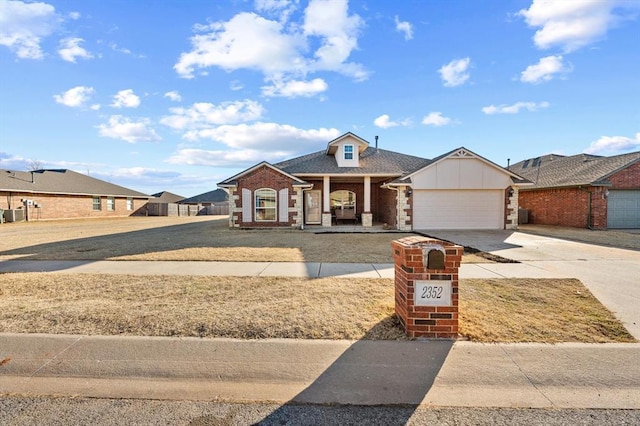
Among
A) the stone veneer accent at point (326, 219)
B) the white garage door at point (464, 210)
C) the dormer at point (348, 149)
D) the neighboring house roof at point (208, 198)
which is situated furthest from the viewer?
the neighboring house roof at point (208, 198)

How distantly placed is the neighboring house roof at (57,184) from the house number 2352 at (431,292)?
103 ft

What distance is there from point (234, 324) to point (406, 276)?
2357 millimetres

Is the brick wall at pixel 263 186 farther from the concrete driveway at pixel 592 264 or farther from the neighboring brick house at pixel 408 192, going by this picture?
the concrete driveway at pixel 592 264

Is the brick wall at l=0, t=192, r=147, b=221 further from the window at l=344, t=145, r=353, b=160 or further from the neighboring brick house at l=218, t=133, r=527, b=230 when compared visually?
the window at l=344, t=145, r=353, b=160

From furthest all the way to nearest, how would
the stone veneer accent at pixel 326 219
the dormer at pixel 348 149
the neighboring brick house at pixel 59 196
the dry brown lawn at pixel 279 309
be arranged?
the neighboring brick house at pixel 59 196
the dormer at pixel 348 149
the stone veneer accent at pixel 326 219
the dry brown lawn at pixel 279 309

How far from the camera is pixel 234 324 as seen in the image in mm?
4195

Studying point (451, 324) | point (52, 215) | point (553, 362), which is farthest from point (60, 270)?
point (52, 215)

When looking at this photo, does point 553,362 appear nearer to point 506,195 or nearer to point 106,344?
point 106,344

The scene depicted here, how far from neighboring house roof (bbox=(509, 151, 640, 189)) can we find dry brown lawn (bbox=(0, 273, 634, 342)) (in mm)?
15966

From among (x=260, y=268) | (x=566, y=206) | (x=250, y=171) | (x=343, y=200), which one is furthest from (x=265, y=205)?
(x=566, y=206)

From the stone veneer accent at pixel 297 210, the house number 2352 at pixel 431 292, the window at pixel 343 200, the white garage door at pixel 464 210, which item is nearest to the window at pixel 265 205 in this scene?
the stone veneer accent at pixel 297 210

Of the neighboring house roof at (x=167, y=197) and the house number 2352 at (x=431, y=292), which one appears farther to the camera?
the neighboring house roof at (x=167, y=197)

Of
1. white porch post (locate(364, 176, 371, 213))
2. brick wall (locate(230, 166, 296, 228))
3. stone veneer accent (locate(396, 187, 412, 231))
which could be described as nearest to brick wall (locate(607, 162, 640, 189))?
stone veneer accent (locate(396, 187, 412, 231))

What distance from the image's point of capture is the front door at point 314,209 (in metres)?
20.4
